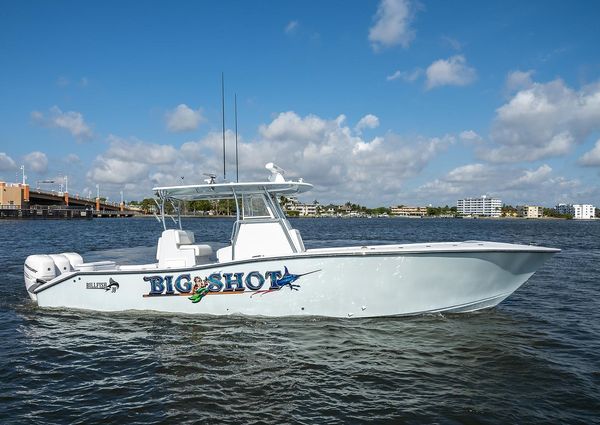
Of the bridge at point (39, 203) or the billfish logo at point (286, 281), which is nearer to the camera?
the billfish logo at point (286, 281)

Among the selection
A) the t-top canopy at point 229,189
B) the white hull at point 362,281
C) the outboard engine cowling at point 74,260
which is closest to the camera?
the white hull at point 362,281

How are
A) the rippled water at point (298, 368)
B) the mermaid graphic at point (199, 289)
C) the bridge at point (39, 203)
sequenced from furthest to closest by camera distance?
the bridge at point (39, 203), the mermaid graphic at point (199, 289), the rippled water at point (298, 368)

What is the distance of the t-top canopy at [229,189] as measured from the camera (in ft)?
33.7

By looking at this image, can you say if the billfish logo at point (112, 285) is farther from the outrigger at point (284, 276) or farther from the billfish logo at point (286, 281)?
the billfish logo at point (286, 281)

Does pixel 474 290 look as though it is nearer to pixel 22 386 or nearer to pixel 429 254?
pixel 429 254

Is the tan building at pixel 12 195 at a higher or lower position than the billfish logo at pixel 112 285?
higher

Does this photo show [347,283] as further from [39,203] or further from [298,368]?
[39,203]

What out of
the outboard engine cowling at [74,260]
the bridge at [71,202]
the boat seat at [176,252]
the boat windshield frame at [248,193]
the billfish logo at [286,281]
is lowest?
the billfish logo at [286,281]

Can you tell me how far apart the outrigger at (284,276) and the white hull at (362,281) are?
2 centimetres

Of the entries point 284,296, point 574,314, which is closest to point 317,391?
point 284,296

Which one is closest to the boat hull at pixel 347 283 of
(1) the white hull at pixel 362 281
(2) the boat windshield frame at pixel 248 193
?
(1) the white hull at pixel 362 281

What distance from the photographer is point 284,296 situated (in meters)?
9.54

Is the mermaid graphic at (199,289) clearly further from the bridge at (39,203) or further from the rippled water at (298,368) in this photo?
the bridge at (39,203)

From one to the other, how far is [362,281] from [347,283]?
0.31 m
